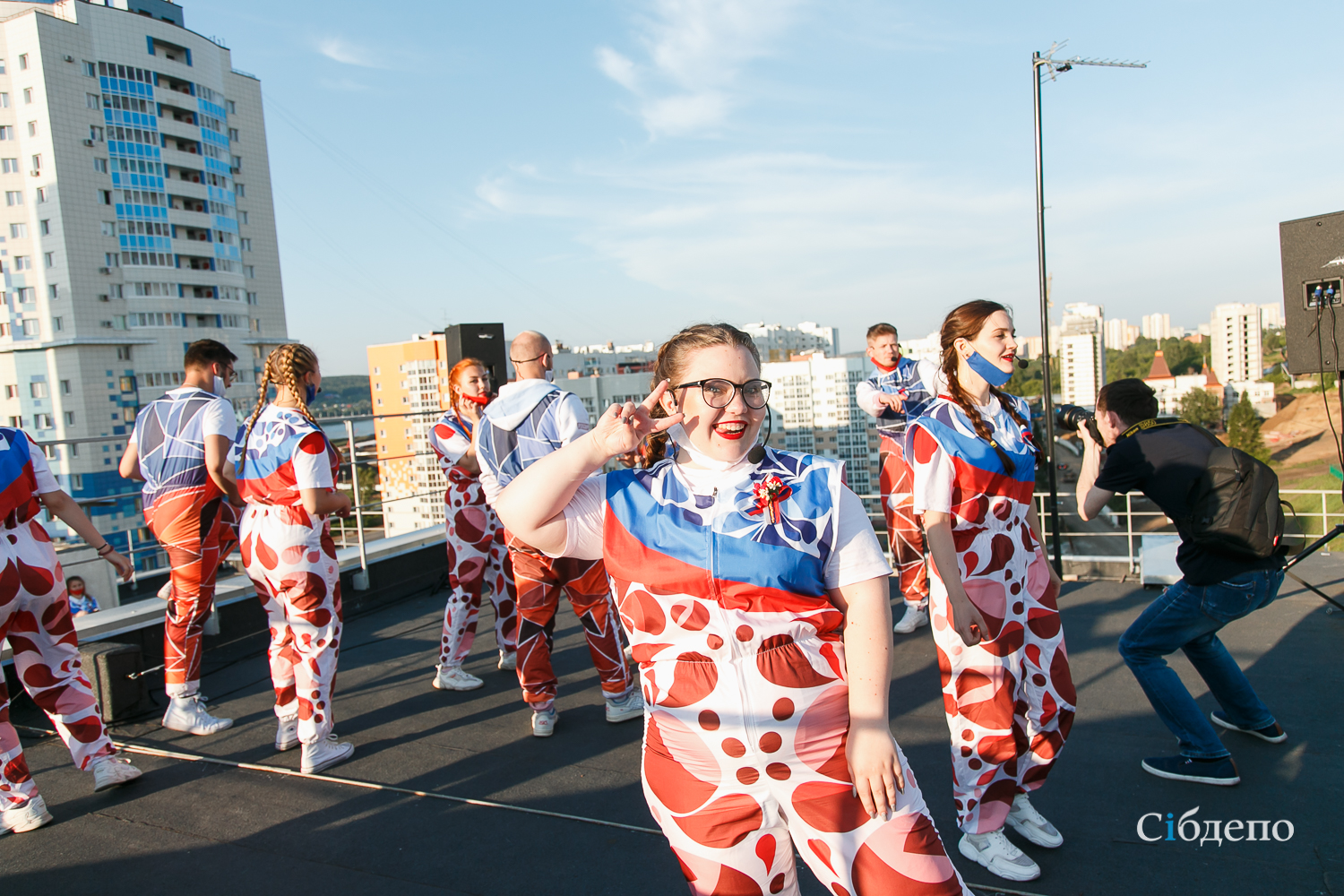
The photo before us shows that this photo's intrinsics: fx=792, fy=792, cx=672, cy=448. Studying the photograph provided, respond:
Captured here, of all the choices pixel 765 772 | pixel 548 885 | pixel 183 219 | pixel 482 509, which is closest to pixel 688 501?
pixel 765 772

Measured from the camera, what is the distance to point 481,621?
5203 mm

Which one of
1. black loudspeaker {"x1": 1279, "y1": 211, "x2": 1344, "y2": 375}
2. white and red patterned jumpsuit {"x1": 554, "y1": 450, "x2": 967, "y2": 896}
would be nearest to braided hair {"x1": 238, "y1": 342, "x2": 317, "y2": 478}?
white and red patterned jumpsuit {"x1": 554, "y1": 450, "x2": 967, "y2": 896}

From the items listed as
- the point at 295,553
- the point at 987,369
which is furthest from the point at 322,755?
the point at 987,369

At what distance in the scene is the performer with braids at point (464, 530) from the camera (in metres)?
4.04

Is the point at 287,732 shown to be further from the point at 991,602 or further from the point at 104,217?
the point at 104,217

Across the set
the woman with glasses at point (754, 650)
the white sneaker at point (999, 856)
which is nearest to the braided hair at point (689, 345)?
the woman with glasses at point (754, 650)

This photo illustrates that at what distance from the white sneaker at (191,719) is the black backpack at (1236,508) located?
406 cm

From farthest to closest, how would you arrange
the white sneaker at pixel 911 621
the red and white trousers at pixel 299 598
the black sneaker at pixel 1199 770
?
1. the white sneaker at pixel 911 621
2. the red and white trousers at pixel 299 598
3. the black sneaker at pixel 1199 770

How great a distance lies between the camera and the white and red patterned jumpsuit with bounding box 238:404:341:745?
3.00 m

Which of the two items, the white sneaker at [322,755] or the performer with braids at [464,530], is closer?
the white sneaker at [322,755]

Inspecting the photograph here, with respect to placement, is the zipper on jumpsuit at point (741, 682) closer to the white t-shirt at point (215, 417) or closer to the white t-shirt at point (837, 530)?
the white t-shirt at point (837, 530)

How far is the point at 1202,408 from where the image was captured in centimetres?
7125

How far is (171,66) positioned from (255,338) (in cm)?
1910

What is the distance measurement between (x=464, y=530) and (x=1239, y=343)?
133 metres
